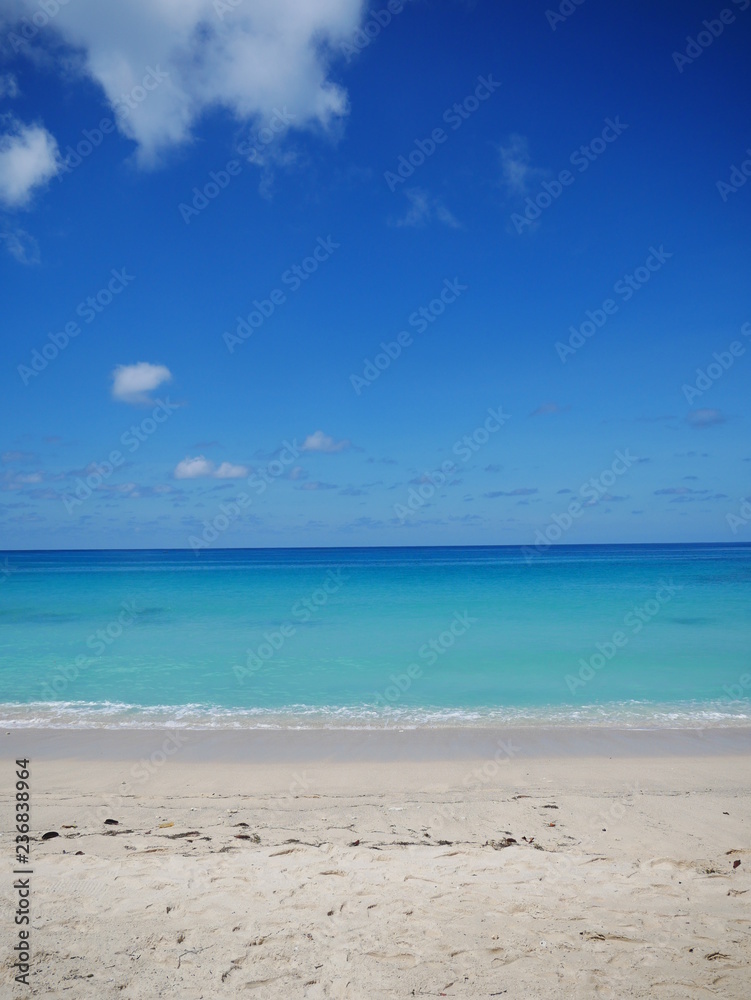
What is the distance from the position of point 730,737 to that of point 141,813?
815 cm

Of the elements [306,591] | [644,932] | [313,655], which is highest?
[306,591]

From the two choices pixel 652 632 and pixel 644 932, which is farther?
pixel 652 632

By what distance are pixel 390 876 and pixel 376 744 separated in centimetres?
380

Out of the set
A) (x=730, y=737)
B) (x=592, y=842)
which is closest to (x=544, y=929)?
(x=592, y=842)

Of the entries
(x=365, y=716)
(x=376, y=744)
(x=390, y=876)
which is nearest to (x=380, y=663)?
(x=365, y=716)

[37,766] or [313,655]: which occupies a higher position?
[313,655]

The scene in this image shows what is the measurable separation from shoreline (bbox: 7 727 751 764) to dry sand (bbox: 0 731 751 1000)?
0.45ft

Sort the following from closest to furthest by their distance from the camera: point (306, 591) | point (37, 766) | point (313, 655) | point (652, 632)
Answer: point (37, 766), point (313, 655), point (652, 632), point (306, 591)

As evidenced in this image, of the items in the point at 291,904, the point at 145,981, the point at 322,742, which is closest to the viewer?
the point at 145,981

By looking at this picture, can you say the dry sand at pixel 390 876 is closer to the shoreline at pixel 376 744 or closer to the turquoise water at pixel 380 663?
the shoreline at pixel 376 744

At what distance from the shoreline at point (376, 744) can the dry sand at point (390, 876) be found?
0.45ft

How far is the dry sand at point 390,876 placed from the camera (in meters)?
3.20

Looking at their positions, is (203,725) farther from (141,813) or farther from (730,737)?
(730,737)

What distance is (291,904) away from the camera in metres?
3.86
